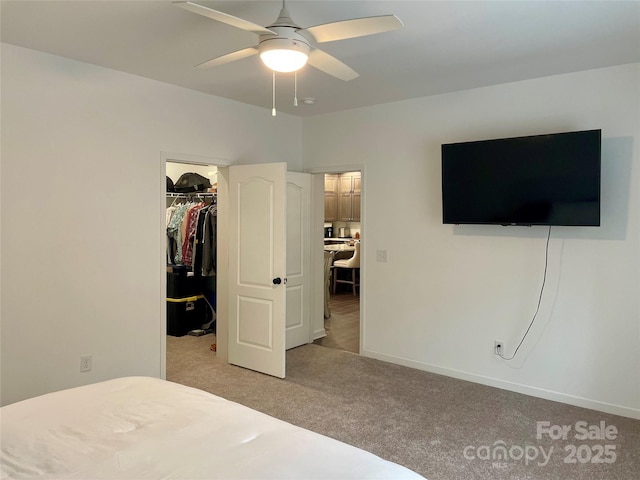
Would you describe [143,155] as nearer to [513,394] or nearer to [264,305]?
[264,305]

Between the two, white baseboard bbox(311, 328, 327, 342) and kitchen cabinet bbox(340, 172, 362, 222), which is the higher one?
kitchen cabinet bbox(340, 172, 362, 222)

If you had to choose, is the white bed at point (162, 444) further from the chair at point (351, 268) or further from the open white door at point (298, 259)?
the chair at point (351, 268)

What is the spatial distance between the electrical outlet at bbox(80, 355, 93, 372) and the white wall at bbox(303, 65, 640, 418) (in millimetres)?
2607

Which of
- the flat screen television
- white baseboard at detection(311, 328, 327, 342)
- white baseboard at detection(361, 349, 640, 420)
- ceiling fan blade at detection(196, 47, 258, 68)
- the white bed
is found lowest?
white baseboard at detection(361, 349, 640, 420)

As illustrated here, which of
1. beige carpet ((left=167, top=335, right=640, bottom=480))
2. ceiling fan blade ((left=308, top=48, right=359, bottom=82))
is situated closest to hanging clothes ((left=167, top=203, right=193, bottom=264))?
beige carpet ((left=167, top=335, right=640, bottom=480))

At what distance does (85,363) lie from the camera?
11.2 ft

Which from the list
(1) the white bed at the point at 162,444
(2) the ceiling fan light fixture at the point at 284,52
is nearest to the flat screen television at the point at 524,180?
(2) the ceiling fan light fixture at the point at 284,52

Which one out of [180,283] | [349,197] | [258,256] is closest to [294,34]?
[258,256]

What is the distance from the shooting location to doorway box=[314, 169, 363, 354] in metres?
6.85

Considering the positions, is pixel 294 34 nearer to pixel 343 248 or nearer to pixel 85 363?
pixel 85 363

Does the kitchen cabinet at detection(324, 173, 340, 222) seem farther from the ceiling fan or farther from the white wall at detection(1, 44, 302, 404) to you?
the ceiling fan

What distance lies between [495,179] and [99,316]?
3.35 metres

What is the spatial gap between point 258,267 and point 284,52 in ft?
8.18

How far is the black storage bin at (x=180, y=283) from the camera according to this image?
18.0ft
